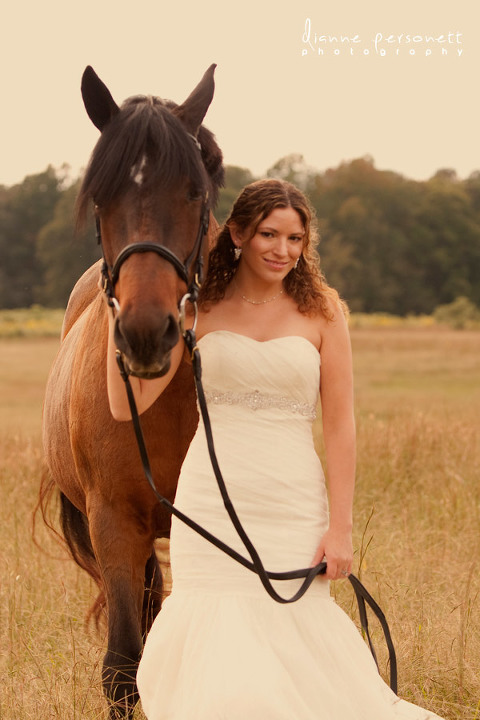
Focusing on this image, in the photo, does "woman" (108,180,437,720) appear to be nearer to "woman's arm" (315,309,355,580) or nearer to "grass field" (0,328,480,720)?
"woman's arm" (315,309,355,580)

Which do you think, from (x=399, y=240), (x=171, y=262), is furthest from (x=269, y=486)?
(x=399, y=240)

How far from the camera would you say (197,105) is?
2896mm

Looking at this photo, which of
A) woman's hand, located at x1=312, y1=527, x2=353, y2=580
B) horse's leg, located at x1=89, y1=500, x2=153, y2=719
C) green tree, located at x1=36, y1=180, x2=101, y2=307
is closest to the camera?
woman's hand, located at x1=312, y1=527, x2=353, y2=580

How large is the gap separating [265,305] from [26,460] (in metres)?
5.02

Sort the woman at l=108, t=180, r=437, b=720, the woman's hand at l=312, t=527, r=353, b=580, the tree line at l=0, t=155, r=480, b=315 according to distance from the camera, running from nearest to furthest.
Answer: the woman at l=108, t=180, r=437, b=720, the woman's hand at l=312, t=527, r=353, b=580, the tree line at l=0, t=155, r=480, b=315

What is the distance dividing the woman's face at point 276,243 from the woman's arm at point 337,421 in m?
0.25

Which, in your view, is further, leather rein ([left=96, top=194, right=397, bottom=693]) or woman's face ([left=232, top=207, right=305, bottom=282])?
woman's face ([left=232, top=207, right=305, bottom=282])

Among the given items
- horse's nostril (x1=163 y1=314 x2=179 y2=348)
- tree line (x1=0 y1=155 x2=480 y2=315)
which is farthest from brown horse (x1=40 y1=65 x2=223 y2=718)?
tree line (x1=0 y1=155 x2=480 y2=315)

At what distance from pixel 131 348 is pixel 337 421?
84 centimetres

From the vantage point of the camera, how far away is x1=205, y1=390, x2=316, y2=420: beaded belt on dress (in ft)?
9.41

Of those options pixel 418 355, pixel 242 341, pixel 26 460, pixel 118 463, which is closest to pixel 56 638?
pixel 118 463

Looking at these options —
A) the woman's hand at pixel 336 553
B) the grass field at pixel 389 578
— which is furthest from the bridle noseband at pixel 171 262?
the grass field at pixel 389 578

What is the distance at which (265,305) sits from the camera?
2984 mm

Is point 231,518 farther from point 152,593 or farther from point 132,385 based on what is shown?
point 152,593
